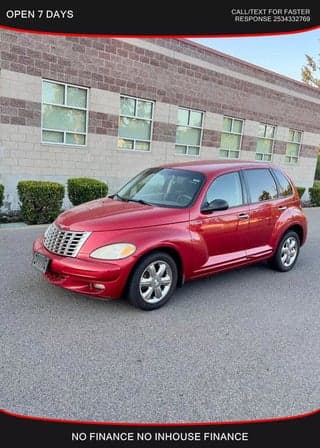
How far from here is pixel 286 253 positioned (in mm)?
5930

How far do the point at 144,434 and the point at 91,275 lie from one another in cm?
174

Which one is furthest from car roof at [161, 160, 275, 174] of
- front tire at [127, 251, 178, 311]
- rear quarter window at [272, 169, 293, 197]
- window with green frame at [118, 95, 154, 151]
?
window with green frame at [118, 95, 154, 151]

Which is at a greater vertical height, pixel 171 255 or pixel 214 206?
pixel 214 206

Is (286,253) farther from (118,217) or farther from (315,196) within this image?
(315,196)

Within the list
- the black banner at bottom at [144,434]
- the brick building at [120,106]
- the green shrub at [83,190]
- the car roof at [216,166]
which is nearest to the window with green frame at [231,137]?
the brick building at [120,106]

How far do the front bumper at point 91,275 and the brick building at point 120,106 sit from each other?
6960 mm

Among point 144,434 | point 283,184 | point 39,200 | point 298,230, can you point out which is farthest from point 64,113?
point 144,434

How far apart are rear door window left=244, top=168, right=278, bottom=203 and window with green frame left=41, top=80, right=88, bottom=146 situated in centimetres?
704

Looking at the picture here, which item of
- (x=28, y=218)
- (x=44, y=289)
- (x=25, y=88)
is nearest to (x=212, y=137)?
(x=25, y=88)

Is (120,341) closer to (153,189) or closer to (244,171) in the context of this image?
(153,189)

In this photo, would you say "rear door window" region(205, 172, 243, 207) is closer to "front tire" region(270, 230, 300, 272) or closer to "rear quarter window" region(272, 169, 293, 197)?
"rear quarter window" region(272, 169, 293, 197)

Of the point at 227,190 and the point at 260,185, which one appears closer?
the point at 227,190

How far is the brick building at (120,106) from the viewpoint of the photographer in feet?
32.1

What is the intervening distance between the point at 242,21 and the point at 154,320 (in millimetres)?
3688
